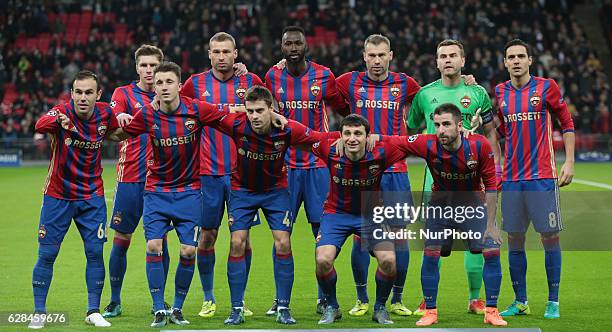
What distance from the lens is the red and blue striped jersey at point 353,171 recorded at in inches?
357

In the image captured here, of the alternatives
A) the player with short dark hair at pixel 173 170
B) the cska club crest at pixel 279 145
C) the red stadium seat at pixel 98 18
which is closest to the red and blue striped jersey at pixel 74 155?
the player with short dark hair at pixel 173 170

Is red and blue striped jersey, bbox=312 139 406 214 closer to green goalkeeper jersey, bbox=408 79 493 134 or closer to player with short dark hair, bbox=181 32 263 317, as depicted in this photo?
green goalkeeper jersey, bbox=408 79 493 134

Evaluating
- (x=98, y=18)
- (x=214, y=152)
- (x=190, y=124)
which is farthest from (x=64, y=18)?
(x=190, y=124)

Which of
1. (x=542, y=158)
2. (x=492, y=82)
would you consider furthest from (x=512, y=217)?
(x=492, y=82)

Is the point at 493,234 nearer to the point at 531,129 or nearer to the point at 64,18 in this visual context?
the point at 531,129

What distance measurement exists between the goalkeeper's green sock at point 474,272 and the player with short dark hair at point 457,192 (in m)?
0.42

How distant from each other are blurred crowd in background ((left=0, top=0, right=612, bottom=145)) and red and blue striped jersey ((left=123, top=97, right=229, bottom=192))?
2005cm

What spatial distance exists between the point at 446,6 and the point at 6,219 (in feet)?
63.5

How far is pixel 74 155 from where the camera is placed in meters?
9.15

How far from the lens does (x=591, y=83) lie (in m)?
29.7

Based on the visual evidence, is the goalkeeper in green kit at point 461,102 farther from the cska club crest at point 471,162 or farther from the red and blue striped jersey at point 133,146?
the red and blue striped jersey at point 133,146

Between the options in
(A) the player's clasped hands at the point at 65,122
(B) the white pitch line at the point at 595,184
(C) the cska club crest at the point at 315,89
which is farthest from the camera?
(B) the white pitch line at the point at 595,184

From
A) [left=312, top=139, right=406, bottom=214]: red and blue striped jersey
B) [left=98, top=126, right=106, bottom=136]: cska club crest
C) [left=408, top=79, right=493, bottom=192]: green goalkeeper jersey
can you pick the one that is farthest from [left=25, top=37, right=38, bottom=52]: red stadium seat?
[left=312, top=139, right=406, bottom=214]: red and blue striped jersey

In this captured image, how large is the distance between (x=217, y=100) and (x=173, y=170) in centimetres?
103
